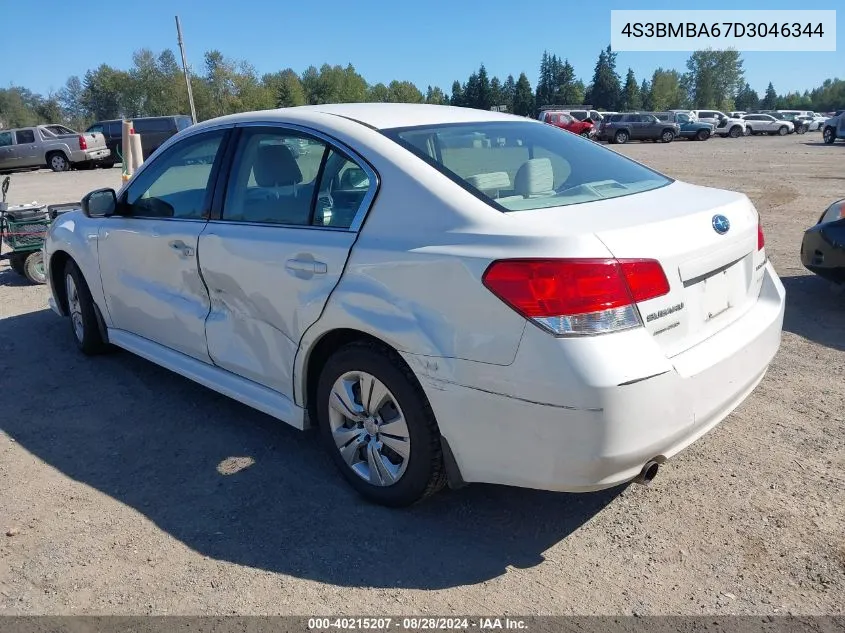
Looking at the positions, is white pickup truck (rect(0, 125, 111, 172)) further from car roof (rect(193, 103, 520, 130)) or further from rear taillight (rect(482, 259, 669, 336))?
rear taillight (rect(482, 259, 669, 336))

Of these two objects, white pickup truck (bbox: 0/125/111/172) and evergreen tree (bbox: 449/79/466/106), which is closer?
white pickup truck (bbox: 0/125/111/172)

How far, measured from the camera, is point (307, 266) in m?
3.07

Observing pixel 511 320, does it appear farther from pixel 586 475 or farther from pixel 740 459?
pixel 740 459

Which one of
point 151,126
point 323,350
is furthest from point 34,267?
point 151,126

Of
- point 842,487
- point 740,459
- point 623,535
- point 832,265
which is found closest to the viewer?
point 623,535

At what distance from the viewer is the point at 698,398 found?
8.38 feet

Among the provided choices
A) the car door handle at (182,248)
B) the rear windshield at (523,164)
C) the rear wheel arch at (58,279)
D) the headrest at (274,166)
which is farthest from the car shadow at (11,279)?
the rear windshield at (523,164)

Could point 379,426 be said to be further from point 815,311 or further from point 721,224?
point 815,311

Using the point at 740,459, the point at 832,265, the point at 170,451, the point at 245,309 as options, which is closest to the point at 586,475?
the point at 740,459

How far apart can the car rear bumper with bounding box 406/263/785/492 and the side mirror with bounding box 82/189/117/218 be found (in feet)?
8.79

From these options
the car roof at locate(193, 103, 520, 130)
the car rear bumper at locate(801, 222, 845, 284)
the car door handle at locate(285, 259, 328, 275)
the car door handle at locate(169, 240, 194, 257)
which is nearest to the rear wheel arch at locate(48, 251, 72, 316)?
the car door handle at locate(169, 240, 194, 257)

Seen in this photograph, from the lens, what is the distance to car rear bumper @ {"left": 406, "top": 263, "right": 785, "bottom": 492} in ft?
7.67

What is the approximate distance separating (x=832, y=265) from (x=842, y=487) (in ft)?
9.90

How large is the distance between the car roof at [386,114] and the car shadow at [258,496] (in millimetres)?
1672
